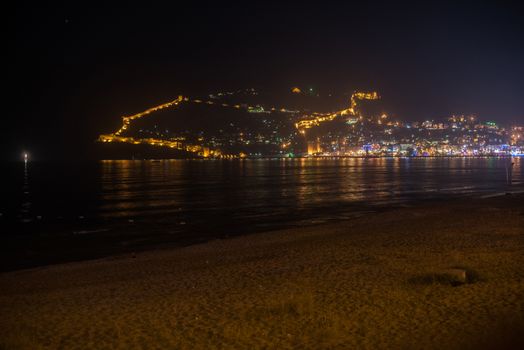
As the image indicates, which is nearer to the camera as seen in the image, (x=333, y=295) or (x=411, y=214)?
(x=333, y=295)

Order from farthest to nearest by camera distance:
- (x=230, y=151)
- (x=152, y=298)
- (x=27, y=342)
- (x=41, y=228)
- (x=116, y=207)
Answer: (x=230, y=151), (x=116, y=207), (x=41, y=228), (x=152, y=298), (x=27, y=342)

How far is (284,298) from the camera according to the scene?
327 inches

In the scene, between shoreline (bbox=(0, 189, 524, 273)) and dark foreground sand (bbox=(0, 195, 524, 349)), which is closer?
dark foreground sand (bbox=(0, 195, 524, 349))

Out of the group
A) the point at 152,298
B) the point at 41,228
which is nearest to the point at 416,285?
the point at 152,298

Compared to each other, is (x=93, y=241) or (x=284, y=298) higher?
(x=284, y=298)

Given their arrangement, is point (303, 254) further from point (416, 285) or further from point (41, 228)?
point (41, 228)

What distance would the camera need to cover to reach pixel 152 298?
8922 millimetres

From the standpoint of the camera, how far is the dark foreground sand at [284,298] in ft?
21.6

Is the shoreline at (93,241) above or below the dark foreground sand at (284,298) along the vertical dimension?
below

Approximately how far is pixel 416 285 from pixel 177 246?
969cm

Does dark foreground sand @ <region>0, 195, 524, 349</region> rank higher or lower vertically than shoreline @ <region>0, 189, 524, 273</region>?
higher

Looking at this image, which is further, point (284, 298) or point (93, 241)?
point (93, 241)

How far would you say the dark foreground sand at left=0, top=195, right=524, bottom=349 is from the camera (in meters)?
6.58

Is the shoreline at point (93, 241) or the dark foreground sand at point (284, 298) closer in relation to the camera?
the dark foreground sand at point (284, 298)
